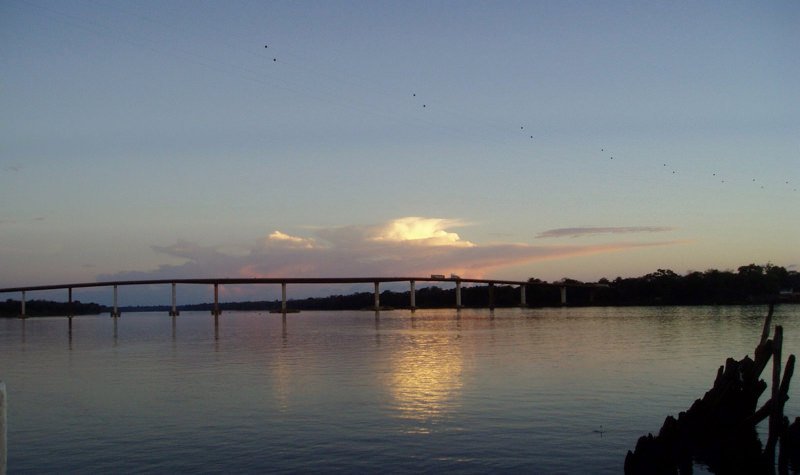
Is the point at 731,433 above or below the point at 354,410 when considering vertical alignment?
above

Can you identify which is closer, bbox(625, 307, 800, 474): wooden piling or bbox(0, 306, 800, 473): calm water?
bbox(625, 307, 800, 474): wooden piling

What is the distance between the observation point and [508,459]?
62.0 feet

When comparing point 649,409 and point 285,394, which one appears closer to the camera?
point 649,409

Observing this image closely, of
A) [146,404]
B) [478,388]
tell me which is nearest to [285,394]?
[146,404]

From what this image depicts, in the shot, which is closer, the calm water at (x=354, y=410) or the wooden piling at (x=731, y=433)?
the wooden piling at (x=731, y=433)

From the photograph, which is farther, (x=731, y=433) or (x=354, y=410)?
(x=354, y=410)

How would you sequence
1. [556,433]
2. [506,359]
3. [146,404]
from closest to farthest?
[556,433]
[146,404]
[506,359]

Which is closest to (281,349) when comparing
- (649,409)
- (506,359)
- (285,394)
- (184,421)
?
(506,359)

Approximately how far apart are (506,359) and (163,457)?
A: 29837 mm

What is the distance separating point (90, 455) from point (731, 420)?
17625 mm

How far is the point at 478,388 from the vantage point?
107ft

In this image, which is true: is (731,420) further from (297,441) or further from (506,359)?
(506,359)

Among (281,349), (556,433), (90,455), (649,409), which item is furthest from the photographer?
(281,349)

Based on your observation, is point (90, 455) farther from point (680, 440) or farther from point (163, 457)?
point (680, 440)
